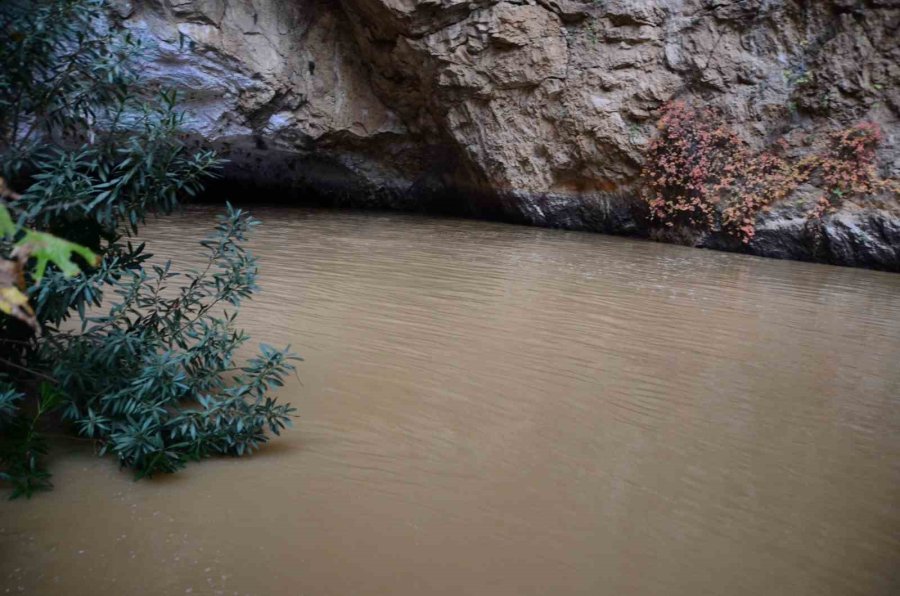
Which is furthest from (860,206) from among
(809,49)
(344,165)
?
(344,165)

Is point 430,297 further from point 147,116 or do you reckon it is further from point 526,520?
point 526,520

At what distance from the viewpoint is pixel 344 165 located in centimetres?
1380

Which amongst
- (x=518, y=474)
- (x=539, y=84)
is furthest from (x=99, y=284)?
(x=539, y=84)

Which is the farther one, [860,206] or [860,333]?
[860,206]

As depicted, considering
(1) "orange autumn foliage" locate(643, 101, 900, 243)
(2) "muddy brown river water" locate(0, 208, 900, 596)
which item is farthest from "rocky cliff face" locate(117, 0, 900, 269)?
(2) "muddy brown river water" locate(0, 208, 900, 596)

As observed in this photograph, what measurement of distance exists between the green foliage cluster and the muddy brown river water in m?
0.16

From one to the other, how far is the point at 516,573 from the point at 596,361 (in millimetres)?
2332

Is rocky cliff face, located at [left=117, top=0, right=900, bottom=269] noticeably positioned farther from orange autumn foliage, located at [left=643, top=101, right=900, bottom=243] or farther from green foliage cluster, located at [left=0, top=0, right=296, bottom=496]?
green foliage cluster, located at [left=0, top=0, right=296, bottom=496]

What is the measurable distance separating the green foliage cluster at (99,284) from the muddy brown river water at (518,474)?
155mm

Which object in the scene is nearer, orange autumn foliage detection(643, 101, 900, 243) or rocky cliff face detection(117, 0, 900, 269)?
orange autumn foliage detection(643, 101, 900, 243)

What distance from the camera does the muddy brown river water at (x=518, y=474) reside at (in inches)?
90.4

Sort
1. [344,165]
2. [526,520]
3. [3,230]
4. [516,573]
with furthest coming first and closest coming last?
1. [344,165]
2. [526,520]
3. [516,573]
4. [3,230]

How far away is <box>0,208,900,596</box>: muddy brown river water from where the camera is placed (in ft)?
7.53

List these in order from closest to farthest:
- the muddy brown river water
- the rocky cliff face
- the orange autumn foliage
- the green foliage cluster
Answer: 1. the muddy brown river water
2. the green foliage cluster
3. the orange autumn foliage
4. the rocky cliff face
